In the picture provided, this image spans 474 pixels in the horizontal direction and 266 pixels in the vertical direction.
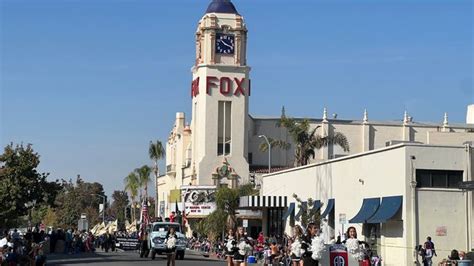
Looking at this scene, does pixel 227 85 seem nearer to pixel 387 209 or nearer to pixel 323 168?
pixel 323 168

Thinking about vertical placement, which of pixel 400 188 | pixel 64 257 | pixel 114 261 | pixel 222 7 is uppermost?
pixel 222 7

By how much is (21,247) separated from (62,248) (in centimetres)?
2446

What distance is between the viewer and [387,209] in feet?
136

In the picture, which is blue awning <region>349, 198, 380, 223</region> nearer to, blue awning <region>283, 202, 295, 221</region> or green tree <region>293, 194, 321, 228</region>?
green tree <region>293, 194, 321, 228</region>

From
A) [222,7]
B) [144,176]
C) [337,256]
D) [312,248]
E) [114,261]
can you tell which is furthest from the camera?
[144,176]

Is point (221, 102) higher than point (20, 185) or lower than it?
higher

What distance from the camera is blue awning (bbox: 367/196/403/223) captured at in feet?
133

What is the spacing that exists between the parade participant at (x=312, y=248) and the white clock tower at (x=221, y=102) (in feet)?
214

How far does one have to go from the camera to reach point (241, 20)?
85.7 metres

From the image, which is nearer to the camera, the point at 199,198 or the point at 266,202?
the point at 266,202

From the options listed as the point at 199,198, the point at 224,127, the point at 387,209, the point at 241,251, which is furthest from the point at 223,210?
the point at 241,251

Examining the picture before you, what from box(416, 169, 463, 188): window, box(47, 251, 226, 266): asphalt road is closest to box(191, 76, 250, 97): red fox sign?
box(47, 251, 226, 266): asphalt road

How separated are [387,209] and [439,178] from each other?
112 inches

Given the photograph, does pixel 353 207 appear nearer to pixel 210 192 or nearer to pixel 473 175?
pixel 473 175
